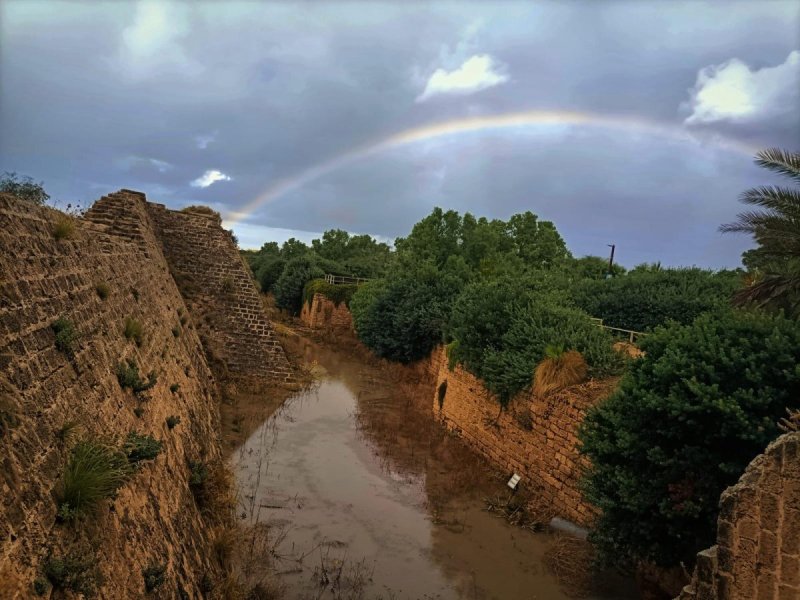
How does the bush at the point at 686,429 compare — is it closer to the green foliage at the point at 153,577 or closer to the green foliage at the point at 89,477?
the green foliage at the point at 153,577

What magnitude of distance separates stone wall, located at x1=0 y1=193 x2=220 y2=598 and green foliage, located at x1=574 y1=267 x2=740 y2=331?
1940cm

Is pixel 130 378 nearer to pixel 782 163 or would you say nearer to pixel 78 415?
pixel 78 415

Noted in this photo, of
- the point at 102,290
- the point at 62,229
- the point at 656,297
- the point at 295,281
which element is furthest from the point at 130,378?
the point at 295,281

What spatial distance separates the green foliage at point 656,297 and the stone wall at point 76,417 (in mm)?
19403

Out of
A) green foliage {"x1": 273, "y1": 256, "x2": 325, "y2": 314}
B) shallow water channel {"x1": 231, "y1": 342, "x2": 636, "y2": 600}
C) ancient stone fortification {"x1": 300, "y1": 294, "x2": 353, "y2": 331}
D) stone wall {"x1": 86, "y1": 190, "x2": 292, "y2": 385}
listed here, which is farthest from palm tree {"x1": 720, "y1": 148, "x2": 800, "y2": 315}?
green foliage {"x1": 273, "y1": 256, "x2": 325, "y2": 314}

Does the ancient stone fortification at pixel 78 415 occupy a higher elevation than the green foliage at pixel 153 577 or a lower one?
higher

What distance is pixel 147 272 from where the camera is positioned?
37.8 ft

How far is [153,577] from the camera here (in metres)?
4.24

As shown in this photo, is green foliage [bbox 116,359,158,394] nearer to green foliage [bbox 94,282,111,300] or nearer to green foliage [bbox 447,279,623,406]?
green foliage [bbox 94,282,111,300]

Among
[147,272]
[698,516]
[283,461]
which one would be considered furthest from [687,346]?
[147,272]

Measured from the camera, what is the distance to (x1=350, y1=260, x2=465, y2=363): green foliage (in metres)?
22.9

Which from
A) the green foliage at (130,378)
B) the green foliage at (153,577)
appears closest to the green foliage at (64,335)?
the green foliage at (130,378)

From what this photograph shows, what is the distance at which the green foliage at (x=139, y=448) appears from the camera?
498cm

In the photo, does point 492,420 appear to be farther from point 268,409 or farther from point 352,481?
point 268,409
